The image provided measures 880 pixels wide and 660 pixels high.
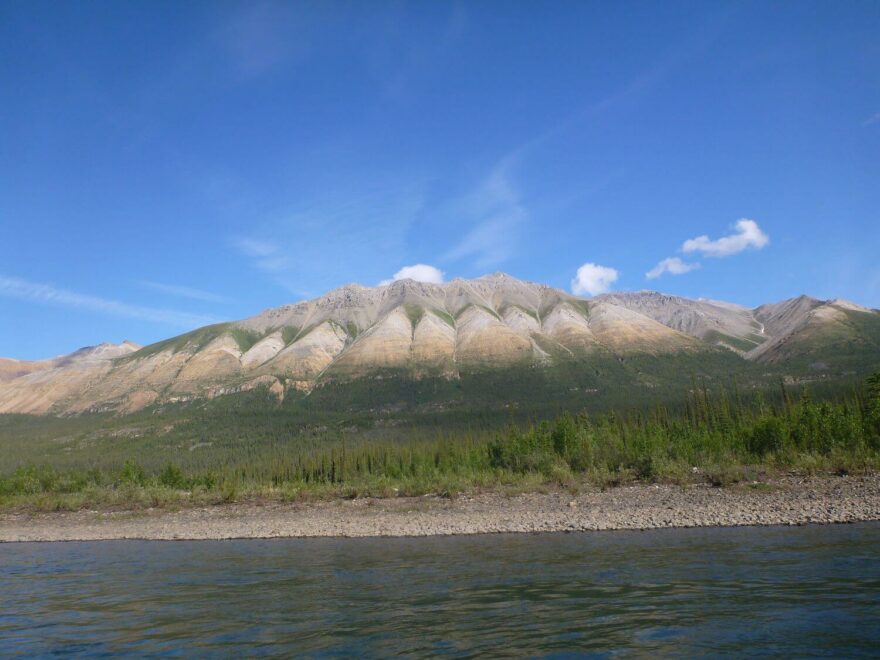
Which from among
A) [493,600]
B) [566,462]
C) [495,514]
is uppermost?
[493,600]

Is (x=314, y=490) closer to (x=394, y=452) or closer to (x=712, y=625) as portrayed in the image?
(x=394, y=452)

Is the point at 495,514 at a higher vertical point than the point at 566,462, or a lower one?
lower

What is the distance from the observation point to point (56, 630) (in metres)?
18.7

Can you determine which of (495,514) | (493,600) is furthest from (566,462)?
(493,600)

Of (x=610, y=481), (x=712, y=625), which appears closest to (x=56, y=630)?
(x=712, y=625)

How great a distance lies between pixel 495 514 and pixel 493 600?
30.1 meters

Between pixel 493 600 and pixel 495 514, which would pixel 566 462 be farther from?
pixel 493 600

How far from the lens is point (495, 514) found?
48.8m

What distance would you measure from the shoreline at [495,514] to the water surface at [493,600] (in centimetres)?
452

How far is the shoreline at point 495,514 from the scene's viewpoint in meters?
37.9

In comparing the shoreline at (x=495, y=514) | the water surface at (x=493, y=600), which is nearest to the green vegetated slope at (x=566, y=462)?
the shoreline at (x=495, y=514)

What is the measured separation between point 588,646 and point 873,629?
709cm

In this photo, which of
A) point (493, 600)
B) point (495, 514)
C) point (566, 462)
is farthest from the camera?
point (566, 462)

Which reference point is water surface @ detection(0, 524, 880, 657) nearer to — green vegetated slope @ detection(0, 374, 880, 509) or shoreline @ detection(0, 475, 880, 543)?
shoreline @ detection(0, 475, 880, 543)
